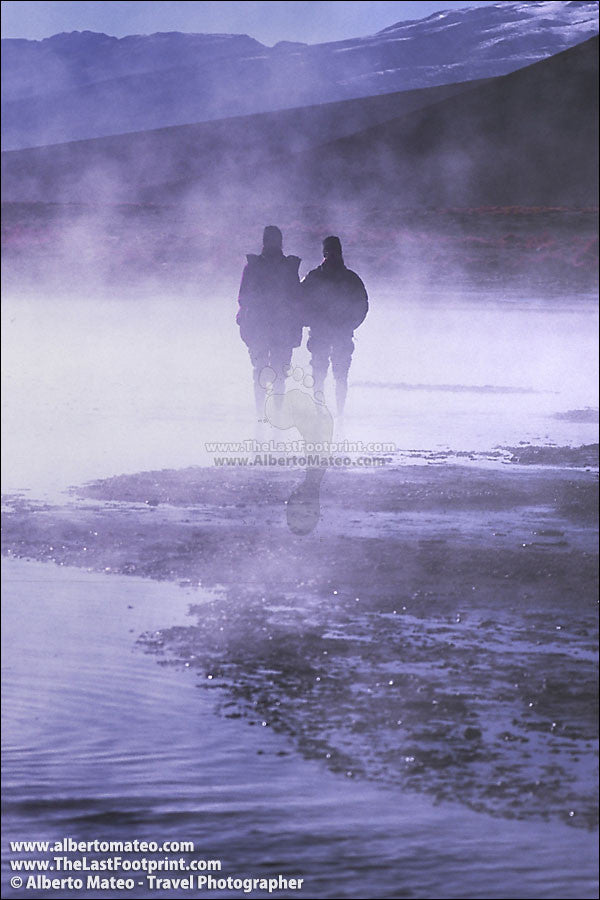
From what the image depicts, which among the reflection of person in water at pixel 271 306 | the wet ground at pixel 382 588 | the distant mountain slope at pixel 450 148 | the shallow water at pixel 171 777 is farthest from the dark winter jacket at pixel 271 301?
the shallow water at pixel 171 777

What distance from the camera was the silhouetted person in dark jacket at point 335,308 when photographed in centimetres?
222

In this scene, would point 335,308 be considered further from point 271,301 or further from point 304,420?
point 304,420

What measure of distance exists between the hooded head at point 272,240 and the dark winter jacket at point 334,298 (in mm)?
72

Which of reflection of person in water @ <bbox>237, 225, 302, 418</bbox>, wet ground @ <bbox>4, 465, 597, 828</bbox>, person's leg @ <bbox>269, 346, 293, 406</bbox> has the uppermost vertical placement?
reflection of person in water @ <bbox>237, 225, 302, 418</bbox>

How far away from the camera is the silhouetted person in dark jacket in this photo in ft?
7.27

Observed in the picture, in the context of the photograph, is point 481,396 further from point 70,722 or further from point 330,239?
point 70,722

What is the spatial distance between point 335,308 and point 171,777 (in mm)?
42302

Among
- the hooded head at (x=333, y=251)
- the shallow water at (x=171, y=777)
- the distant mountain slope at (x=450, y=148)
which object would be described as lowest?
the shallow water at (x=171, y=777)

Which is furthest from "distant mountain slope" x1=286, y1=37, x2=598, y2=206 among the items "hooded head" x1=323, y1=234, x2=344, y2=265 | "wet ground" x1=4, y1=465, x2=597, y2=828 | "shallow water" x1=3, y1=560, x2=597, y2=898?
"shallow water" x1=3, y1=560, x2=597, y2=898

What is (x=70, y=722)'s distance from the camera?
28.8 meters

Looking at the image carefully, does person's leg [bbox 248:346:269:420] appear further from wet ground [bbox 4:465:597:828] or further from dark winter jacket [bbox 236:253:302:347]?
wet ground [bbox 4:465:597:828]

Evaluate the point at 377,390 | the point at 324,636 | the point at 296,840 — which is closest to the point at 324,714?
the point at 324,636

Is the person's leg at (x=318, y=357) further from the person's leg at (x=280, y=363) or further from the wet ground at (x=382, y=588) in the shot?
the wet ground at (x=382, y=588)

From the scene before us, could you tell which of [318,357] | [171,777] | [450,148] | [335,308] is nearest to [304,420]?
[318,357]
